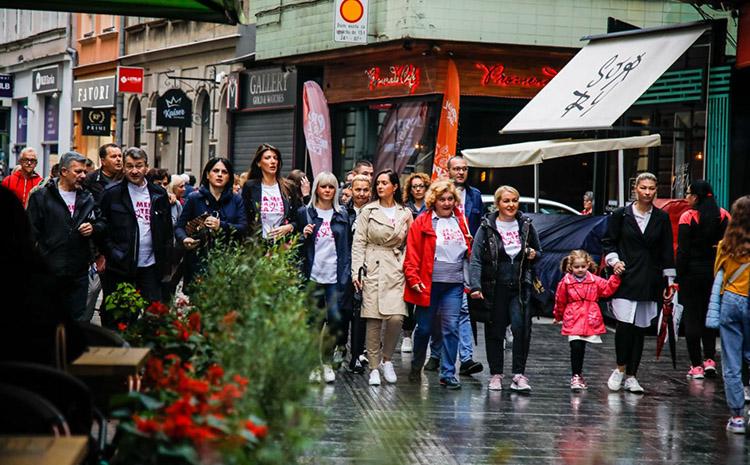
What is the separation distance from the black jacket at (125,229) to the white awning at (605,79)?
782cm

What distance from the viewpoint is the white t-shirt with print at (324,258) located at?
12.6 metres

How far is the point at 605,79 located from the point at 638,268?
25.4 feet

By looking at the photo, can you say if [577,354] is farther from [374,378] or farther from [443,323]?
[374,378]

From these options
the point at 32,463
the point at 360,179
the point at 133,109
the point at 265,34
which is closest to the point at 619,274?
the point at 360,179

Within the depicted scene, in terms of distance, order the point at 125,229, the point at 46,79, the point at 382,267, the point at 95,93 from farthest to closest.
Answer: the point at 46,79 < the point at 95,93 < the point at 382,267 < the point at 125,229

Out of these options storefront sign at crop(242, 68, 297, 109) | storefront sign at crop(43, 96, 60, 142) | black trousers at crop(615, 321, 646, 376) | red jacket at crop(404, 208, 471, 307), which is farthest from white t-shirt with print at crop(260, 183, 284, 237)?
storefront sign at crop(43, 96, 60, 142)

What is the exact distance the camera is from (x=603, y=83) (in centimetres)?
1966

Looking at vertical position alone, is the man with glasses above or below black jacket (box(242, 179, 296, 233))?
above

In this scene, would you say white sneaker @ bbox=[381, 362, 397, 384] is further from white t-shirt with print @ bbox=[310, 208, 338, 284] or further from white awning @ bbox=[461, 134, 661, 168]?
white awning @ bbox=[461, 134, 661, 168]

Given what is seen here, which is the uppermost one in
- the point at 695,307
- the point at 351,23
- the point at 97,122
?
the point at 351,23

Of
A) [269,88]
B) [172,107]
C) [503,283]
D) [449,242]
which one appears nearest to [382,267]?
[449,242]

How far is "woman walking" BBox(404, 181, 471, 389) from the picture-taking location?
12312 millimetres

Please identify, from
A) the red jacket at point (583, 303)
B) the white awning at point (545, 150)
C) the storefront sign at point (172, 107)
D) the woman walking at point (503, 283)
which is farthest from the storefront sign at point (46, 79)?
the woman walking at point (503, 283)

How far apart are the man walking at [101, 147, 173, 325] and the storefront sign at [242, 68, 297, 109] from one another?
19025mm
